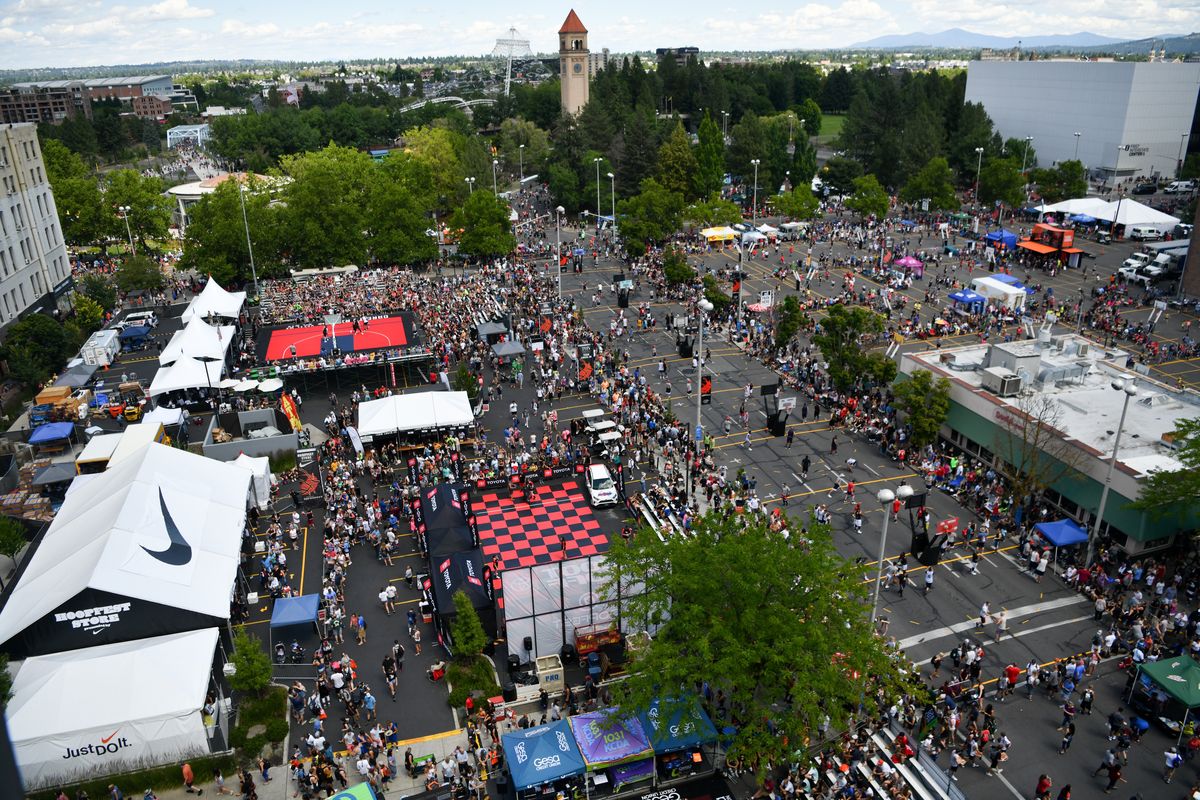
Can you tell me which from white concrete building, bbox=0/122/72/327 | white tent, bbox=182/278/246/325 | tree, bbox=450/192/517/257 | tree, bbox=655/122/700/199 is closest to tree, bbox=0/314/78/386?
white concrete building, bbox=0/122/72/327

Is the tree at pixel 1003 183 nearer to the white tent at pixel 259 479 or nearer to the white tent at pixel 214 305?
the white tent at pixel 214 305

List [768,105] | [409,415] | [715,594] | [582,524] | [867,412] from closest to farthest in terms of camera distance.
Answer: [715,594] → [582,524] → [409,415] → [867,412] → [768,105]

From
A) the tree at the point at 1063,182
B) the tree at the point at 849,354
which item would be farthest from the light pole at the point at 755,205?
the tree at the point at 849,354

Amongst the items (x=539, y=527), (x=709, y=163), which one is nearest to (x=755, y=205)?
(x=709, y=163)

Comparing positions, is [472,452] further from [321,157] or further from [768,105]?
[768,105]

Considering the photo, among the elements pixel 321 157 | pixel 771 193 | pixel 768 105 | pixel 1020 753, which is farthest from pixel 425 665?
pixel 768 105

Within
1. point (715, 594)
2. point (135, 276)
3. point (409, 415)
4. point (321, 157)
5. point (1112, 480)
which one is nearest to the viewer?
point (715, 594)

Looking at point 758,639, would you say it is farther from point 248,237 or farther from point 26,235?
point 26,235
